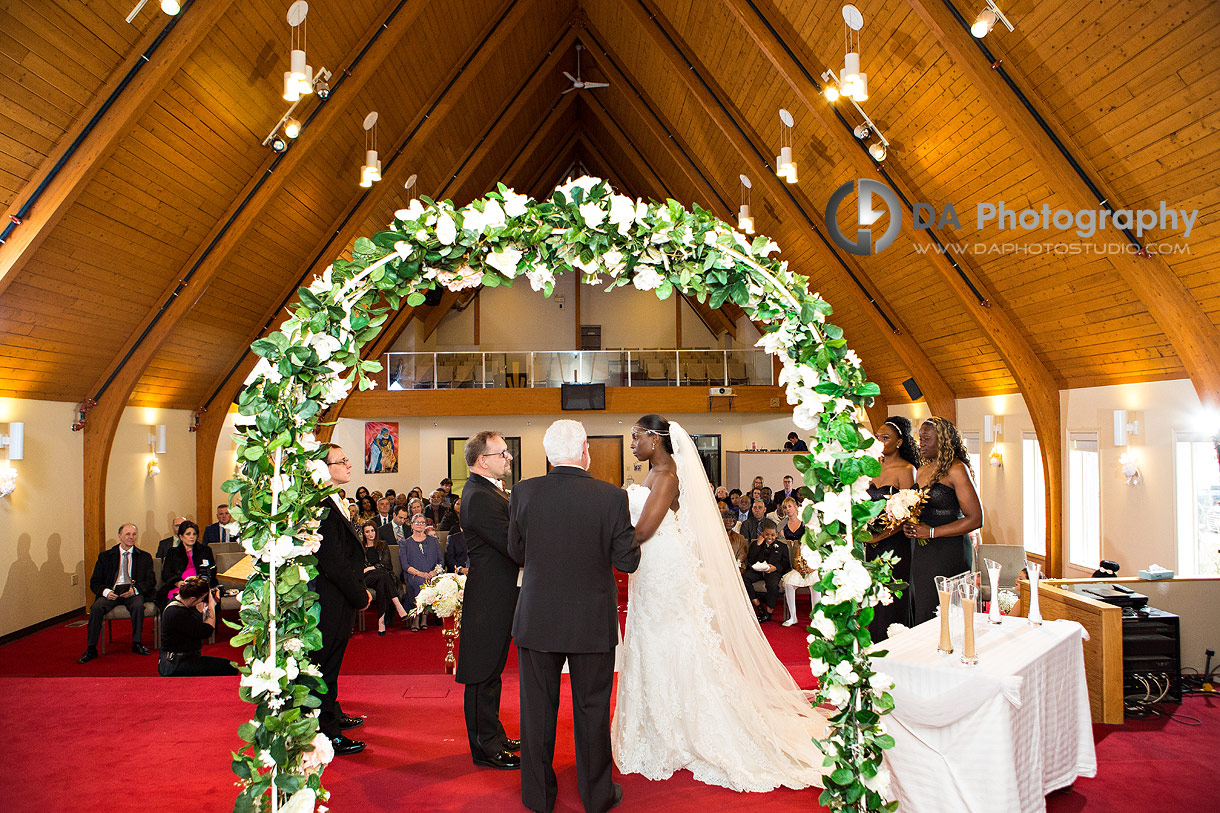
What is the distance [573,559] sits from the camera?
3.24m

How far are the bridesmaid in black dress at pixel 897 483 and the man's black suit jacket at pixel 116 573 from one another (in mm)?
6985

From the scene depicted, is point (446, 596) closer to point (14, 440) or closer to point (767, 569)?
point (767, 569)

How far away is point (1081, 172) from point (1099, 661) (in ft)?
12.8

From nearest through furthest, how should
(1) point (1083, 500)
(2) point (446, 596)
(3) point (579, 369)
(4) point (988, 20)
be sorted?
(2) point (446, 596)
(4) point (988, 20)
(1) point (1083, 500)
(3) point (579, 369)

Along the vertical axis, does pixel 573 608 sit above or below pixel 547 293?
below

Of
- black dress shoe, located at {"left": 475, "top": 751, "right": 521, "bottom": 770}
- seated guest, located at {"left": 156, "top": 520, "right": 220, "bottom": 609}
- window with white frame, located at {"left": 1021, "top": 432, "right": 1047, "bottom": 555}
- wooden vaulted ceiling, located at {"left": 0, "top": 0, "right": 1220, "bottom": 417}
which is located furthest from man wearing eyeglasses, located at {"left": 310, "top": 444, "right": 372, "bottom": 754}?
window with white frame, located at {"left": 1021, "top": 432, "right": 1047, "bottom": 555}

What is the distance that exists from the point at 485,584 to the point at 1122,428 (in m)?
7.09

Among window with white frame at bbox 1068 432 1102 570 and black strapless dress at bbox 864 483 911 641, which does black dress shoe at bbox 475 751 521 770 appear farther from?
window with white frame at bbox 1068 432 1102 570

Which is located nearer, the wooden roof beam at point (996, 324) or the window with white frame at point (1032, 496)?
the wooden roof beam at point (996, 324)

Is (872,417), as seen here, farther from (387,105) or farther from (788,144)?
(387,105)

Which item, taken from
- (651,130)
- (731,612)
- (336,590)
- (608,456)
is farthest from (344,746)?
(608,456)

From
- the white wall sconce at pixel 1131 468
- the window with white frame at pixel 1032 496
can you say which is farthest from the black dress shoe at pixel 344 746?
the window with white frame at pixel 1032 496

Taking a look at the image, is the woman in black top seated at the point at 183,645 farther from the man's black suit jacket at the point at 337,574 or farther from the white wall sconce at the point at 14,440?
the white wall sconce at the point at 14,440

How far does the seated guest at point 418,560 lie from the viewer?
8164 mm
